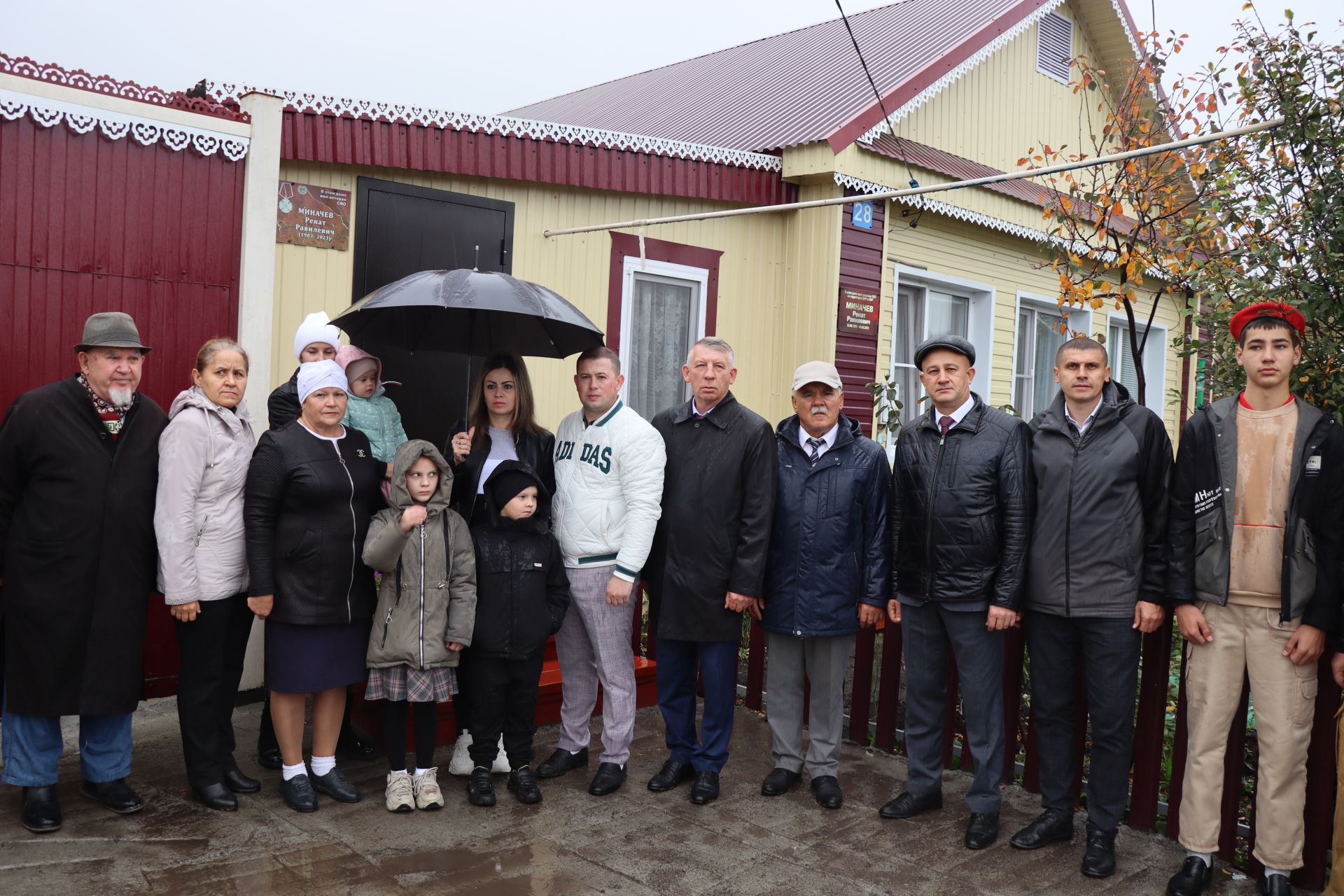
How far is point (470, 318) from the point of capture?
5.06m

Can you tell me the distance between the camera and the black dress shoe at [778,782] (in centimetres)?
477

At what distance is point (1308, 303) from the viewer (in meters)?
4.41

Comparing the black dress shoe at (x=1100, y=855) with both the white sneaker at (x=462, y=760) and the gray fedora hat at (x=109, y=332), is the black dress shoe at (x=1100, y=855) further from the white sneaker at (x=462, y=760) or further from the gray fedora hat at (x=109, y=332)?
the gray fedora hat at (x=109, y=332)

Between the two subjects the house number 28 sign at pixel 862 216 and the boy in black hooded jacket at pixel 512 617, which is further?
the house number 28 sign at pixel 862 216

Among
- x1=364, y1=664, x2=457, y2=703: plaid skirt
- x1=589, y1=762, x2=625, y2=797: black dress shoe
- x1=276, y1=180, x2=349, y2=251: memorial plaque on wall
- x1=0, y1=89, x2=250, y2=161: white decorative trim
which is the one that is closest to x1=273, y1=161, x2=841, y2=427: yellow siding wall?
x1=276, y1=180, x2=349, y2=251: memorial plaque on wall

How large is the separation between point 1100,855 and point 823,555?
5.01 ft

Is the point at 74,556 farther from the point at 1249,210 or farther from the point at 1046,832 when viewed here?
the point at 1249,210

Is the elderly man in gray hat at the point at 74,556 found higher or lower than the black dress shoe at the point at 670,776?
higher

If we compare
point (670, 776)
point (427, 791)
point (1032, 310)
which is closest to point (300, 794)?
point (427, 791)

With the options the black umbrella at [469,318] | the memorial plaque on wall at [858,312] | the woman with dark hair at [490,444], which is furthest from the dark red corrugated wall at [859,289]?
the woman with dark hair at [490,444]

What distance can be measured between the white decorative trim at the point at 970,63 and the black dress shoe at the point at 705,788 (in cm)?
550

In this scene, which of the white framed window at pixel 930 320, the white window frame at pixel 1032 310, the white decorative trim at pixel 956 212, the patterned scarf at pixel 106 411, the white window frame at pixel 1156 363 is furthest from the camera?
the white window frame at pixel 1156 363

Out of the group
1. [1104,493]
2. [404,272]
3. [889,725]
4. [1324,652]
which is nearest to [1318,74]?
[1104,493]

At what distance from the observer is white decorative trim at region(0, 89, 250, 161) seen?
5012 millimetres
